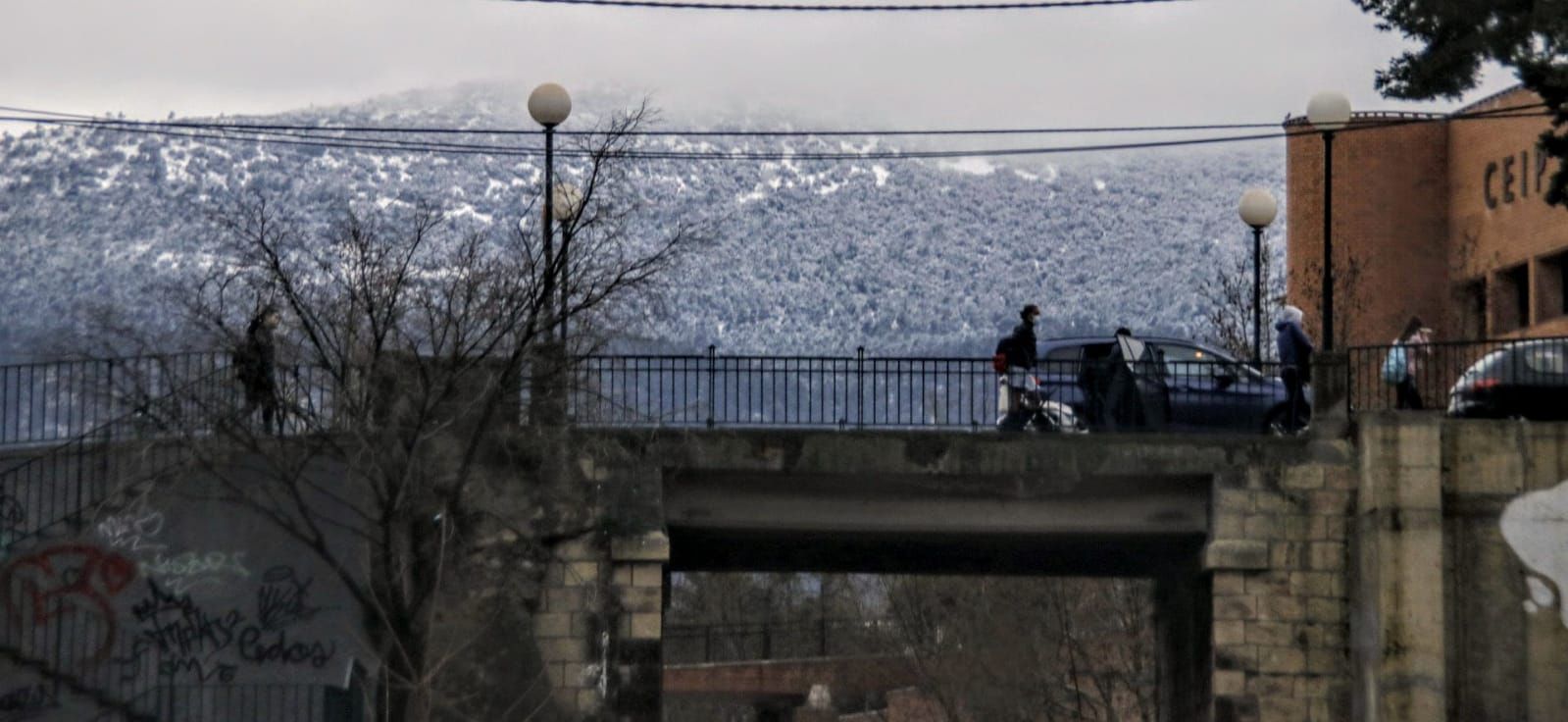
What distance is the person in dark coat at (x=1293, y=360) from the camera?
2917 centimetres

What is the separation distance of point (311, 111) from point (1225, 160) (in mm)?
71460

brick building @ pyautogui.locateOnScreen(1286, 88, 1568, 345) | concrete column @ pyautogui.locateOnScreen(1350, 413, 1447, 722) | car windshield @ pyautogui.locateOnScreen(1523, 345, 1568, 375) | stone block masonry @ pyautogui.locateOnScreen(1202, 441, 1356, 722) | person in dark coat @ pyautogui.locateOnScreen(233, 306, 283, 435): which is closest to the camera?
person in dark coat @ pyautogui.locateOnScreen(233, 306, 283, 435)

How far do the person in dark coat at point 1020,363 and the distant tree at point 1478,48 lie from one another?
5210 millimetres

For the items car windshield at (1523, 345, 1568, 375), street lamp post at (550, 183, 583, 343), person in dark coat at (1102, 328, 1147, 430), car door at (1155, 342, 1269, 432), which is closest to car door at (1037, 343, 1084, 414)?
person in dark coat at (1102, 328, 1147, 430)

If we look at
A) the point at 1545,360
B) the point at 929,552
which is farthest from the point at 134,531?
the point at 1545,360

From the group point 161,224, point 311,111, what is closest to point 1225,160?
point 311,111

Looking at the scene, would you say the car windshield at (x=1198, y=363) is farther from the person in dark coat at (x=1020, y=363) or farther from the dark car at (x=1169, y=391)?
the person in dark coat at (x=1020, y=363)

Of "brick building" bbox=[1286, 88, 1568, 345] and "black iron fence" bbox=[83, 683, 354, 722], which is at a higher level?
"brick building" bbox=[1286, 88, 1568, 345]

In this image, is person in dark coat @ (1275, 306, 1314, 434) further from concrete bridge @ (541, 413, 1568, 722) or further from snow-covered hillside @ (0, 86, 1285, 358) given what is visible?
snow-covered hillside @ (0, 86, 1285, 358)

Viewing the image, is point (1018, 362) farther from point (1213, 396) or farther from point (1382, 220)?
point (1382, 220)

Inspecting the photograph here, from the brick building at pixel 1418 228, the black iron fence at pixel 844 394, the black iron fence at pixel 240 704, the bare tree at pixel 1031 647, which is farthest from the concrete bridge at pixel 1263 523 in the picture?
the brick building at pixel 1418 228

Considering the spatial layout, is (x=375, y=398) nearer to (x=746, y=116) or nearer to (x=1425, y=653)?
(x=1425, y=653)

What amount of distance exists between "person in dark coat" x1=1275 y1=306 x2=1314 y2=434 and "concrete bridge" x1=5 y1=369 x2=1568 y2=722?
1586mm

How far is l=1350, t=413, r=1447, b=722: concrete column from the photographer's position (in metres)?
26.6
